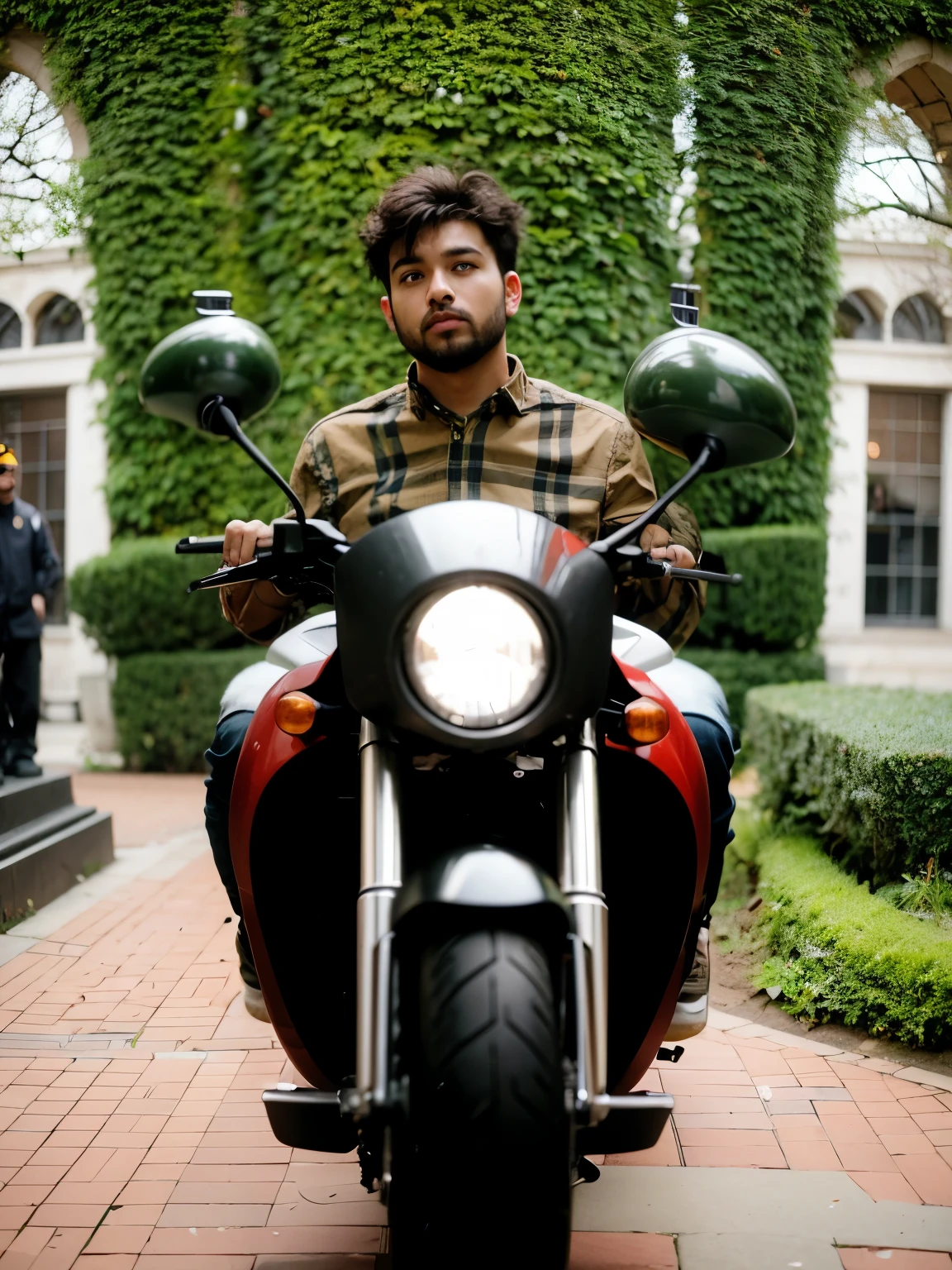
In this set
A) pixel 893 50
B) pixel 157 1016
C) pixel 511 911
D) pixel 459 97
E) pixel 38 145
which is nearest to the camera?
pixel 511 911

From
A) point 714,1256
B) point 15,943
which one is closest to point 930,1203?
point 714,1256

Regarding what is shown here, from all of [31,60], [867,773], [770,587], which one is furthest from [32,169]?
[770,587]

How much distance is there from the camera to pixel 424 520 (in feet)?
4.76

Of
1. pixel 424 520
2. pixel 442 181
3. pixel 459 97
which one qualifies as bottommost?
pixel 424 520

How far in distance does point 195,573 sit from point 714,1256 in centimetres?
610

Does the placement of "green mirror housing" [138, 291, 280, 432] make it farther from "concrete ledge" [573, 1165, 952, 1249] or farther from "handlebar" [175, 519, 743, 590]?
"concrete ledge" [573, 1165, 952, 1249]

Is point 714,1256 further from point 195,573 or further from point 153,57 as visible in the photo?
point 195,573

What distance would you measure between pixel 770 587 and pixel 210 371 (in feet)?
19.9

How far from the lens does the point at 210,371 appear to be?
5.79ft

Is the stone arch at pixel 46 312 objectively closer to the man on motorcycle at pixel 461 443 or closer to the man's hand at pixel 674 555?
the man on motorcycle at pixel 461 443

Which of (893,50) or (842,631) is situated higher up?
(893,50)

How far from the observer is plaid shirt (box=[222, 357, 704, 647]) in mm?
2279

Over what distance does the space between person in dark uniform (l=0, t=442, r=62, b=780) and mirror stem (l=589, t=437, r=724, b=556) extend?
4903 millimetres

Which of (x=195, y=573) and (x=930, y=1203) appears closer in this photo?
(x=930, y=1203)
